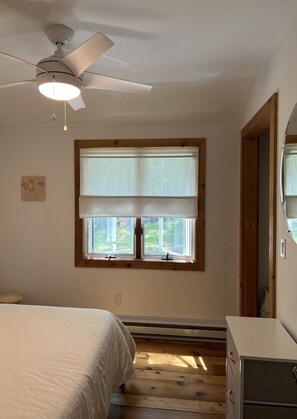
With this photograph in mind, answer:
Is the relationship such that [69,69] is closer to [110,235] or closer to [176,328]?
[110,235]

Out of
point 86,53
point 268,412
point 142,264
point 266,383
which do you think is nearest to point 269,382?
point 266,383

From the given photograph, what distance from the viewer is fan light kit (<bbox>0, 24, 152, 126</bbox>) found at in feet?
4.64

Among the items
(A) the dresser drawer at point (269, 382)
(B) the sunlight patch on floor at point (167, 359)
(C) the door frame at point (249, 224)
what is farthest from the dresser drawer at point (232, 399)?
(C) the door frame at point (249, 224)

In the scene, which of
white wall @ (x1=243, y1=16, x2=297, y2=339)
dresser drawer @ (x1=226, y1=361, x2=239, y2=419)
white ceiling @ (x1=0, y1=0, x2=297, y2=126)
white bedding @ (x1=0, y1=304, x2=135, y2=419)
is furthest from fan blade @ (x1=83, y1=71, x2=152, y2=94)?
dresser drawer @ (x1=226, y1=361, x2=239, y2=419)

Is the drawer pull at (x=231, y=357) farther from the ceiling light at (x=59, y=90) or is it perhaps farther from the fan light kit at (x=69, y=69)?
the ceiling light at (x=59, y=90)

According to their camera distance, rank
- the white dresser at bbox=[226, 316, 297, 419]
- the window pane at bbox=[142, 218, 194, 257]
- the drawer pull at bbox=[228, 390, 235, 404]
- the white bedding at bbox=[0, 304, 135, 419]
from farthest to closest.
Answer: the window pane at bbox=[142, 218, 194, 257] → the drawer pull at bbox=[228, 390, 235, 404] → the white dresser at bbox=[226, 316, 297, 419] → the white bedding at bbox=[0, 304, 135, 419]

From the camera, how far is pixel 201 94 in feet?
8.93

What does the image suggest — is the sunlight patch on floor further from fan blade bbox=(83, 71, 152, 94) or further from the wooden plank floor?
fan blade bbox=(83, 71, 152, 94)

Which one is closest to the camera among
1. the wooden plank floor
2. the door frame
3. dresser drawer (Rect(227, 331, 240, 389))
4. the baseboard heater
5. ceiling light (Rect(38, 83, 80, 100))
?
dresser drawer (Rect(227, 331, 240, 389))

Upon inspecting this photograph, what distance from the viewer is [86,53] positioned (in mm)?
1442

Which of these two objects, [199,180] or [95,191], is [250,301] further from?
[95,191]

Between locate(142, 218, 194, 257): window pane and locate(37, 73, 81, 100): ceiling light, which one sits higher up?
locate(37, 73, 81, 100): ceiling light

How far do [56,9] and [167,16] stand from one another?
0.62 m

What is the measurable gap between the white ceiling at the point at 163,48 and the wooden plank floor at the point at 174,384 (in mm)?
2385
